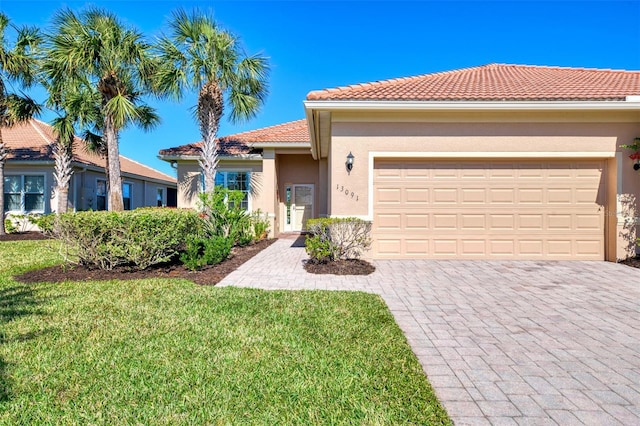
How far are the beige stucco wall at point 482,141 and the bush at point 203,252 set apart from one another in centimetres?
292

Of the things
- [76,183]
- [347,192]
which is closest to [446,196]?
[347,192]

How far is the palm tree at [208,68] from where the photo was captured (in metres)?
10.6

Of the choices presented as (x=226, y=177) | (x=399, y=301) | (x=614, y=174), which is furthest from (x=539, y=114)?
(x=226, y=177)

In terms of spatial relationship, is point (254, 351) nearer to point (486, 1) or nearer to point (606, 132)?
point (606, 132)

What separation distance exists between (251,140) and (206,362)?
12.1m

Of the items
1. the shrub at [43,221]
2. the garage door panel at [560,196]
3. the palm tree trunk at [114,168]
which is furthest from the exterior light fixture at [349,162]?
the shrub at [43,221]

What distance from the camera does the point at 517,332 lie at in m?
3.76

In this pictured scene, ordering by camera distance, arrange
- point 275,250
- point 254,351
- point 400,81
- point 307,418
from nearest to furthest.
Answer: point 307,418, point 254,351, point 400,81, point 275,250

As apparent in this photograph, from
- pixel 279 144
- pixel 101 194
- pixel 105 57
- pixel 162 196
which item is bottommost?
pixel 101 194

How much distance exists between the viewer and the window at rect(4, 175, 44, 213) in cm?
1484

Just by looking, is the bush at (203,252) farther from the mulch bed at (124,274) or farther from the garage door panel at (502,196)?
the garage door panel at (502,196)

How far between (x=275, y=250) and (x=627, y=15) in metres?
13.3

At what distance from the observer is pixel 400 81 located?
9.51 meters

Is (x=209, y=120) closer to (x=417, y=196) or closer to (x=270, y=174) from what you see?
(x=270, y=174)
